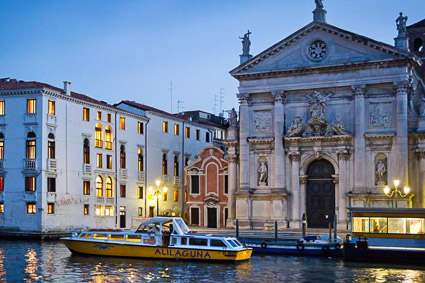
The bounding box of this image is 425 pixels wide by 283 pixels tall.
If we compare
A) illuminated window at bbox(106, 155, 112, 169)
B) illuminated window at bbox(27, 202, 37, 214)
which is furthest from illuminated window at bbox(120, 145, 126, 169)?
illuminated window at bbox(27, 202, 37, 214)

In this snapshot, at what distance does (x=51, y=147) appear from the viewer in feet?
160

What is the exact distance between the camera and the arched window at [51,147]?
159ft

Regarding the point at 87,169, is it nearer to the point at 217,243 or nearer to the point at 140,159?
the point at 140,159

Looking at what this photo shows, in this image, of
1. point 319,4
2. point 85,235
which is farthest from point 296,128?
point 85,235

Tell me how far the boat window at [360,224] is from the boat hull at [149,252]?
5498mm

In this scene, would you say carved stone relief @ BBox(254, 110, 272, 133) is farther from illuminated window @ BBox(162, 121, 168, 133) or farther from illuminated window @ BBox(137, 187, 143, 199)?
illuminated window @ BBox(162, 121, 168, 133)

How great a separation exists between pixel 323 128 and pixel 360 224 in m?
12.9

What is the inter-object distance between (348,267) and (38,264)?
13.7 m

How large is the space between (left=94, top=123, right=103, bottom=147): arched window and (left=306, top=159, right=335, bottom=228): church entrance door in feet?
53.1

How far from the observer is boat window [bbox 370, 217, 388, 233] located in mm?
34531

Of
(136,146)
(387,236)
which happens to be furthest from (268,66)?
(387,236)

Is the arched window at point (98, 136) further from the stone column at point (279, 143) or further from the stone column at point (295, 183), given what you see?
the stone column at point (295, 183)

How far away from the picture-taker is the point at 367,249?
33.7 meters

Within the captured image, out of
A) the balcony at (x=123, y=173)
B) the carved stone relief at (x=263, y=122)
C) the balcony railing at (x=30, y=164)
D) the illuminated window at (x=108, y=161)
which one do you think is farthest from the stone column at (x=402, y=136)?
the balcony railing at (x=30, y=164)
